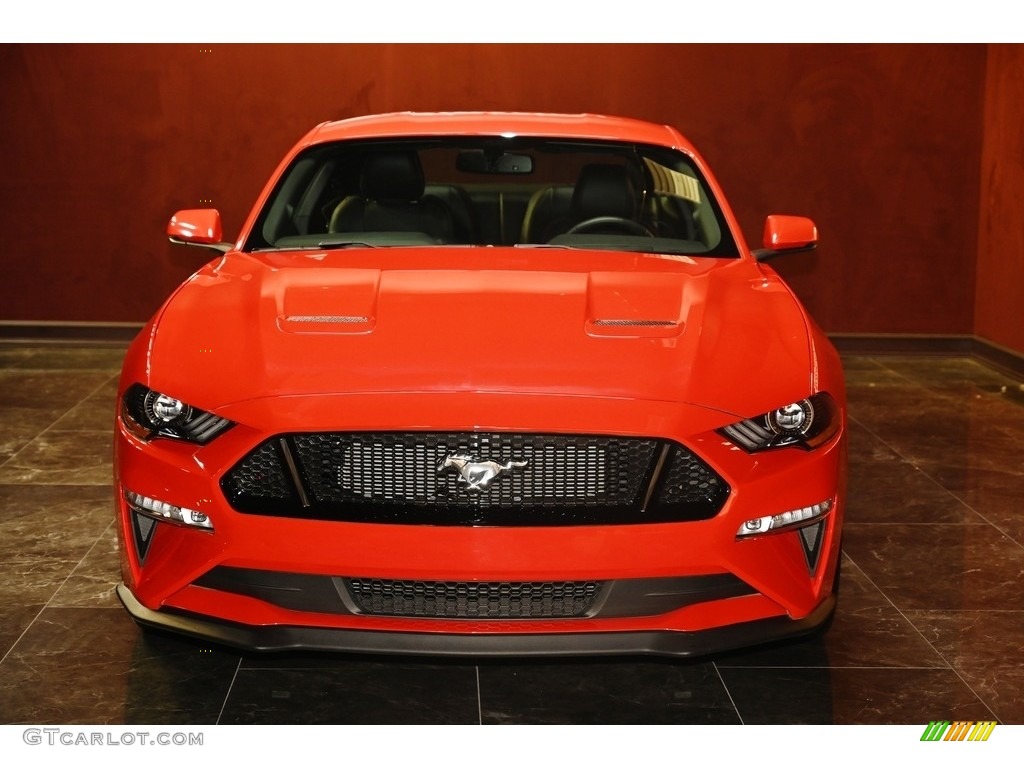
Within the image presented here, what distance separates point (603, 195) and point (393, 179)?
0.68 metres

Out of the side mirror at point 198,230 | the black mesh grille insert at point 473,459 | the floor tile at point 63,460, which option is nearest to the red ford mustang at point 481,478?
the black mesh grille insert at point 473,459

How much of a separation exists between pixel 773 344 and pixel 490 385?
70 centimetres

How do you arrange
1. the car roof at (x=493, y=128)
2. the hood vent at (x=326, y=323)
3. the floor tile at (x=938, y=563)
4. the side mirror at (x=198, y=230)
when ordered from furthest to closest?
1. the car roof at (x=493, y=128)
2. the side mirror at (x=198, y=230)
3. the floor tile at (x=938, y=563)
4. the hood vent at (x=326, y=323)

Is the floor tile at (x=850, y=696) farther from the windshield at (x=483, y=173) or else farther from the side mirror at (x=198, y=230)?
the side mirror at (x=198, y=230)

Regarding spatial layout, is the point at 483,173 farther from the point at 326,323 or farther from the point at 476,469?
the point at 476,469

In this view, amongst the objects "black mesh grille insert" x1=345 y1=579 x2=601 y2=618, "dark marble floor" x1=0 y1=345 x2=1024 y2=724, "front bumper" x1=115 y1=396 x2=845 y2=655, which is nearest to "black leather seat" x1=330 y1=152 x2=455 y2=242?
"dark marble floor" x1=0 y1=345 x2=1024 y2=724

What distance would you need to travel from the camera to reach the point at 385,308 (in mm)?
3027

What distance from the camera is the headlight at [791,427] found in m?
2.66

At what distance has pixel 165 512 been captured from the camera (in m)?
2.69

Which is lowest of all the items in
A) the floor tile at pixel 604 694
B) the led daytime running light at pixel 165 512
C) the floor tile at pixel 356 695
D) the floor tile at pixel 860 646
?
the floor tile at pixel 860 646

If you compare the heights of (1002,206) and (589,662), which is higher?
(589,662)

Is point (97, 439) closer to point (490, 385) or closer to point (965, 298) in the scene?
point (490, 385)
